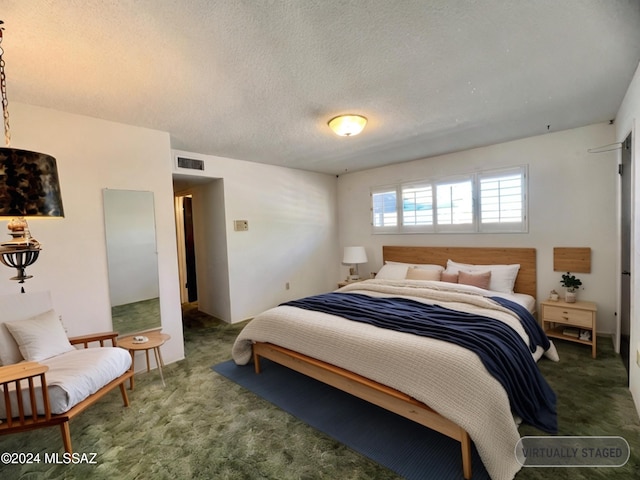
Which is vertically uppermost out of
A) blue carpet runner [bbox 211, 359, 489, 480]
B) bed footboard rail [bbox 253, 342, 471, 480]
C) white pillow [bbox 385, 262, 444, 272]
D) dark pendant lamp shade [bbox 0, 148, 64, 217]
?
dark pendant lamp shade [bbox 0, 148, 64, 217]

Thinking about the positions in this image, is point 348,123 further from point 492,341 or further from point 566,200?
point 566,200

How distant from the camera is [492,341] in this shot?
2.00 meters

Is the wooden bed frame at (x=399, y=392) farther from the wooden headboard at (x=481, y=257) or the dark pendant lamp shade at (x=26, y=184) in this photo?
the dark pendant lamp shade at (x=26, y=184)

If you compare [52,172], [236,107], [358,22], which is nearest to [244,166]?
[236,107]

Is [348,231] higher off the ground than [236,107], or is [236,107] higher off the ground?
[236,107]

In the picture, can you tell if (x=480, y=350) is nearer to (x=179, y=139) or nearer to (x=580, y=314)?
(x=580, y=314)

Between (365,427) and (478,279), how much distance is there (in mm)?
2349

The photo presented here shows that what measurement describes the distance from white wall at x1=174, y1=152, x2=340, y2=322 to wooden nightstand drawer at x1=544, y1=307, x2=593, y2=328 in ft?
11.3

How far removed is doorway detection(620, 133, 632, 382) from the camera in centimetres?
259

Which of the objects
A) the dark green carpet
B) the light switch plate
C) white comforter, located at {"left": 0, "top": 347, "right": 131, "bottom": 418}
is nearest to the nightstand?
the dark green carpet

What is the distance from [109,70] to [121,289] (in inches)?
75.8

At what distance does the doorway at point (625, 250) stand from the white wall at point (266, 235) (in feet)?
13.0

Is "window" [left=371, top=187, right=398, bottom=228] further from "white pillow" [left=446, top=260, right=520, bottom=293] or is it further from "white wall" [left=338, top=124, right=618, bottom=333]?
"white pillow" [left=446, top=260, right=520, bottom=293]

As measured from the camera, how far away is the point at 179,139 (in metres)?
3.40
